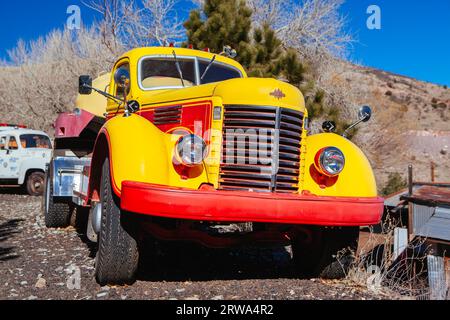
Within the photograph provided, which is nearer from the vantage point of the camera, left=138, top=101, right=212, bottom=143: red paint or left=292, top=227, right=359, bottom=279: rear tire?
left=138, top=101, right=212, bottom=143: red paint

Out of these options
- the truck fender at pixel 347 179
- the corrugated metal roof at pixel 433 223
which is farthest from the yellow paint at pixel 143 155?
the corrugated metal roof at pixel 433 223

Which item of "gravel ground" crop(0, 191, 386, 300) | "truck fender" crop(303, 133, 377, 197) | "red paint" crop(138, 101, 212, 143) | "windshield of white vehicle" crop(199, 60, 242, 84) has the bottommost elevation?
"gravel ground" crop(0, 191, 386, 300)

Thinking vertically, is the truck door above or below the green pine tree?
below

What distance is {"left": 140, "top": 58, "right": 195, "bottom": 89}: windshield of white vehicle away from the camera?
5.54 meters

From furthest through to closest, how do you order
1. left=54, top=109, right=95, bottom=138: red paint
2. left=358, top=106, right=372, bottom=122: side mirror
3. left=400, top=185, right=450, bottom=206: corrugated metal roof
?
left=400, top=185, right=450, bottom=206: corrugated metal roof, left=54, top=109, right=95, bottom=138: red paint, left=358, top=106, right=372, bottom=122: side mirror

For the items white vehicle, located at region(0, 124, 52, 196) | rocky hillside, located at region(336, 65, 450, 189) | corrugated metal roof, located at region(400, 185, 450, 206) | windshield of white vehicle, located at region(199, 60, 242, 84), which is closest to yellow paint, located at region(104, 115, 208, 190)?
windshield of white vehicle, located at region(199, 60, 242, 84)

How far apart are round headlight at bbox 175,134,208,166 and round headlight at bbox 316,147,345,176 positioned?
3.64 ft

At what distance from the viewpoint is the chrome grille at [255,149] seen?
396 cm

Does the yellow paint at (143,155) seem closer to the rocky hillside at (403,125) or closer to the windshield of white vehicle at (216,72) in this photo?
the windshield of white vehicle at (216,72)

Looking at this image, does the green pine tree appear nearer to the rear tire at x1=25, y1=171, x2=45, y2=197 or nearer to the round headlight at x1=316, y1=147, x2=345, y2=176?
the rear tire at x1=25, y1=171, x2=45, y2=197

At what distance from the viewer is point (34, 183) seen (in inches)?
542

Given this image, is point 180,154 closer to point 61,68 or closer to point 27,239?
point 27,239

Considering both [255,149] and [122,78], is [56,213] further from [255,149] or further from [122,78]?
[255,149]
